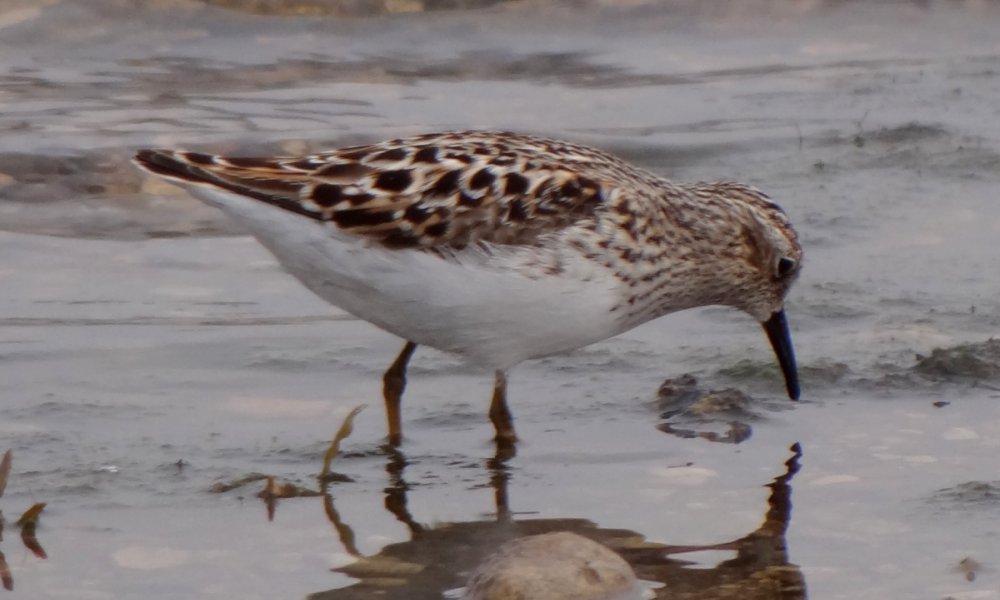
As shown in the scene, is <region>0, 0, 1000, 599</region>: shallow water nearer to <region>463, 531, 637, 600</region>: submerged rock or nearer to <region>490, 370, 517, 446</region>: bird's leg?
<region>490, 370, 517, 446</region>: bird's leg

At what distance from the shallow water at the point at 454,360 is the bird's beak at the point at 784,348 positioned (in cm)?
8

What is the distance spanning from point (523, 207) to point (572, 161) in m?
0.40

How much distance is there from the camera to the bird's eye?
264 inches

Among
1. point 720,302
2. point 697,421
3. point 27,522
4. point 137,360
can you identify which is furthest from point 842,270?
point 27,522

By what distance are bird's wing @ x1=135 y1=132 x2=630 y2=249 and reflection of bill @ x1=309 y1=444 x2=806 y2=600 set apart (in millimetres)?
957

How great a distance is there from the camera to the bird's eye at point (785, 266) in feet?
22.0

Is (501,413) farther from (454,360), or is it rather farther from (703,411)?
(454,360)

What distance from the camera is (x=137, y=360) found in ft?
22.1

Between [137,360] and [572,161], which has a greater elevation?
[572,161]

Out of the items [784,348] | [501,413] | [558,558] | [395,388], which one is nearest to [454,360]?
[395,388]

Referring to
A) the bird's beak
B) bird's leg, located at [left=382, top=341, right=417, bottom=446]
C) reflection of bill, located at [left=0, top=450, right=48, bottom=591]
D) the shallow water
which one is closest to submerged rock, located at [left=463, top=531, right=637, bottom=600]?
the shallow water

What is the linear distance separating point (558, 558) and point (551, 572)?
0.06m

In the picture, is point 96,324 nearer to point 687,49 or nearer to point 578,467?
point 578,467

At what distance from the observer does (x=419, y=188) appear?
5.91 metres
